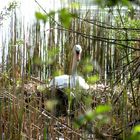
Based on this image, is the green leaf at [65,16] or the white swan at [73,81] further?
the white swan at [73,81]

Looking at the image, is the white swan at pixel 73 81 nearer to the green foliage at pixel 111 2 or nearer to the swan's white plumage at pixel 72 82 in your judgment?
the swan's white plumage at pixel 72 82

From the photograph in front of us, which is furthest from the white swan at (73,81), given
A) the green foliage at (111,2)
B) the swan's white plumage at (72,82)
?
the green foliage at (111,2)

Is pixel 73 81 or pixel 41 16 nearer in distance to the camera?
pixel 41 16

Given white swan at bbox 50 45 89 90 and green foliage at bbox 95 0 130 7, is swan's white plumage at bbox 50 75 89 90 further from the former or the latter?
green foliage at bbox 95 0 130 7

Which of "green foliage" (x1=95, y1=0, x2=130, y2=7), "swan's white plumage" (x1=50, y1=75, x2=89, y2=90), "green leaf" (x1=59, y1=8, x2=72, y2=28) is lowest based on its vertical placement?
"swan's white plumage" (x1=50, y1=75, x2=89, y2=90)

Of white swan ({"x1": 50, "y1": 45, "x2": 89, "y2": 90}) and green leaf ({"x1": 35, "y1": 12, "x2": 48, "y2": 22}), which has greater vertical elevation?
green leaf ({"x1": 35, "y1": 12, "x2": 48, "y2": 22})

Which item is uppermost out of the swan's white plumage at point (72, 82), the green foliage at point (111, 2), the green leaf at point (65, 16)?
the green foliage at point (111, 2)

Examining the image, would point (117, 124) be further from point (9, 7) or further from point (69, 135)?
point (9, 7)

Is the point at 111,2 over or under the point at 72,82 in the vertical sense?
over

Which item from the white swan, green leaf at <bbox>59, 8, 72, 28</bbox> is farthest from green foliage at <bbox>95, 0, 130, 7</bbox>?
the white swan

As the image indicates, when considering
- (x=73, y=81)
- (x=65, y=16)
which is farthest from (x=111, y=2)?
(x=73, y=81)

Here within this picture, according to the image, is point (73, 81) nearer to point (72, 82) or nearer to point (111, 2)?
point (72, 82)

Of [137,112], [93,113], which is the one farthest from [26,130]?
[93,113]

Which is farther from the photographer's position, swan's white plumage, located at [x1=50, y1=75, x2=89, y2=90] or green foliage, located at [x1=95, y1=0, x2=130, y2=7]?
swan's white plumage, located at [x1=50, y1=75, x2=89, y2=90]
